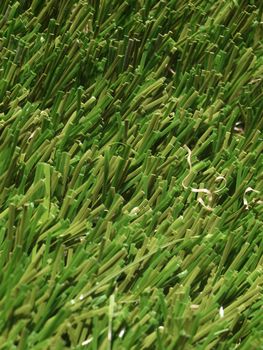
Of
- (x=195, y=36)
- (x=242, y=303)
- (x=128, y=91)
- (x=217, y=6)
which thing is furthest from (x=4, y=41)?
(x=242, y=303)

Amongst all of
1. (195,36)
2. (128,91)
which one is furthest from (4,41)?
(195,36)

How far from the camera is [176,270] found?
171 cm

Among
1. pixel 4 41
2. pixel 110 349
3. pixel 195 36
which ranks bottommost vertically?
pixel 110 349

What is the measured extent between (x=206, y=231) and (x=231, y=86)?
0.60 meters

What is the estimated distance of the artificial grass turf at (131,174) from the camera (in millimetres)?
1541

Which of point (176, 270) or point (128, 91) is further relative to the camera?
point (128, 91)

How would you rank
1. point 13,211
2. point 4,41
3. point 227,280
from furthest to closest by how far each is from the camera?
point 4,41, point 227,280, point 13,211

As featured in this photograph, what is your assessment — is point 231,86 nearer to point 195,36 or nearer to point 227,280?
point 195,36

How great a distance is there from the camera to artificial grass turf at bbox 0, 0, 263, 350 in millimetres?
1541

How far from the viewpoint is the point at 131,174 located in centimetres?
189

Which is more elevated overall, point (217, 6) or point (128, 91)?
point (217, 6)

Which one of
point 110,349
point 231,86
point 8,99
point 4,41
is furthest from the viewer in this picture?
point 231,86

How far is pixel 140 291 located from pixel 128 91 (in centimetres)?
68

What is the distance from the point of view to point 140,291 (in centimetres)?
162
